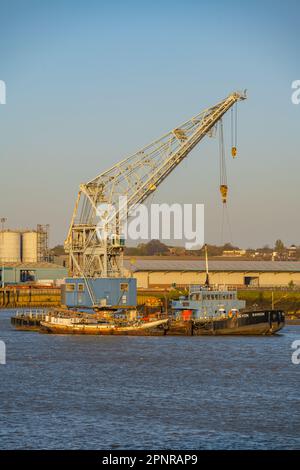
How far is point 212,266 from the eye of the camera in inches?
4828

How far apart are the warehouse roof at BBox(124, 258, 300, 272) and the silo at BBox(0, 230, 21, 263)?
37605mm

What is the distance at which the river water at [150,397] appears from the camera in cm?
3061

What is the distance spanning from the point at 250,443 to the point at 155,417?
4805 mm

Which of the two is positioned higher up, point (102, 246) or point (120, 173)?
point (120, 173)

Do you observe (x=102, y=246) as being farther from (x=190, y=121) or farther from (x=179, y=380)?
(x=179, y=380)

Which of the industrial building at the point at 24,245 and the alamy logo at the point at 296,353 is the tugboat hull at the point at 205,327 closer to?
the alamy logo at the point at 296,353

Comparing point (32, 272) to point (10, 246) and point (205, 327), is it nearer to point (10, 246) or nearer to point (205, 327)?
point (10, 246)

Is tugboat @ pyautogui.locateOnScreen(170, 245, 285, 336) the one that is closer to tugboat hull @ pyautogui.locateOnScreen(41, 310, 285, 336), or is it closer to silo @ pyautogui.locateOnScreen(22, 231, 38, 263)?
tugboat hull @ pyautogui.locateOnScreen(41, 310, 285, 336)

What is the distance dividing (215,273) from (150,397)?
3238 inches

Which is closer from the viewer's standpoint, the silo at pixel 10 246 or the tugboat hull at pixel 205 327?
the tugboat hull at pixel 205 327

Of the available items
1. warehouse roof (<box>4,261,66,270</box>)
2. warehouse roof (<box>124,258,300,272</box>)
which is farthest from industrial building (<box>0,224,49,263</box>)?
warehouse roof (<box>124,258,300,272</box>)

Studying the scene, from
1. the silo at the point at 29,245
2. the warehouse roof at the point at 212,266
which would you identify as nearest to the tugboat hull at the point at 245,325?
the warehouse roof at the point at 212,266

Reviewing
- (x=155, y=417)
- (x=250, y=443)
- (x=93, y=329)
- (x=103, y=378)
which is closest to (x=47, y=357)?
(x=103, y=378)

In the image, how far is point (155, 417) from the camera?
33.8 m
